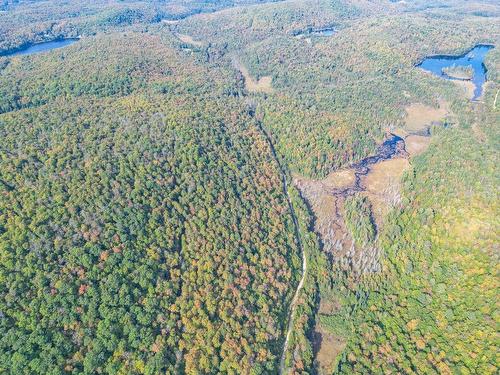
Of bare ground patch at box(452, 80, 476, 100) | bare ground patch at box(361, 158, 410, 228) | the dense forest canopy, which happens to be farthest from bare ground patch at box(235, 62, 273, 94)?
bare ground patch at box(452, 80, 476, 100)

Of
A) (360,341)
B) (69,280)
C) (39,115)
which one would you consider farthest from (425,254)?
(39,115)

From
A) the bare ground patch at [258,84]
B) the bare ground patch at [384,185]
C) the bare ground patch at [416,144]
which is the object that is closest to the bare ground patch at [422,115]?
the bare ground patch at [416,144]

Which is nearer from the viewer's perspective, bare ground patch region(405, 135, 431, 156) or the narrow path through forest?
the narrow path through forest

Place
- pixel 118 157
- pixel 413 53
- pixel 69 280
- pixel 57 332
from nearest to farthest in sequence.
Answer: pixel 57 332
pixel 69 280
pixel 118 157
pixel 413 53

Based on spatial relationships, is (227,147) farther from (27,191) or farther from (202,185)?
(27,191)

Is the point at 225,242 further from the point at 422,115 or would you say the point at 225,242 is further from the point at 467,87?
the point at 467,87

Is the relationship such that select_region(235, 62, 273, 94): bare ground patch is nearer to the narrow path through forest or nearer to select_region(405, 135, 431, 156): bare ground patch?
the narrow path through forest

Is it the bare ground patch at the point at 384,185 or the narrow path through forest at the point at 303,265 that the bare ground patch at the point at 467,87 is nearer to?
the bare ground patch at the point at 384,185

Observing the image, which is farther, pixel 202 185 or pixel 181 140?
pixel 181 140
